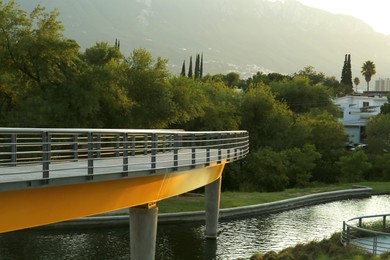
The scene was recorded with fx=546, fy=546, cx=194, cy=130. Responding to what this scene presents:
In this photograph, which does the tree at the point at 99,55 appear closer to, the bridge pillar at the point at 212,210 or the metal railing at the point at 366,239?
the bridge pillar at the point at 212,210

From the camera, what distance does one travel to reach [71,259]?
2430 cm

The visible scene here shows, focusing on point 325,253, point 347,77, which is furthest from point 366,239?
point 347,77

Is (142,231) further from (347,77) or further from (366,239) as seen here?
(347,77)

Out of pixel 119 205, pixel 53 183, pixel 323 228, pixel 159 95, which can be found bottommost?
A: pixel 323 228

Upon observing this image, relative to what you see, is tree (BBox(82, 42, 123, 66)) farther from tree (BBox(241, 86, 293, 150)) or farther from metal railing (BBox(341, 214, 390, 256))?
metal railing (BBox(341, 214, 390, 256))

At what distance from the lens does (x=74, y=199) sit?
13.4 m

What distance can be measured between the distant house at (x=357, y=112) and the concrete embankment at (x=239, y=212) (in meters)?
46.2

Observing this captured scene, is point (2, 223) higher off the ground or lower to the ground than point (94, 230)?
higher

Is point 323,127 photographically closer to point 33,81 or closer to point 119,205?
point 33,81

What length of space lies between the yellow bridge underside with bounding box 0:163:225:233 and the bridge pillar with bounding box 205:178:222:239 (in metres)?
11.6

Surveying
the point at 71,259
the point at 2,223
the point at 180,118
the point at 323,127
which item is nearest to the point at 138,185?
the point at 2,223

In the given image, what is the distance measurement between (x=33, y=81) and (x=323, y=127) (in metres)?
38.5

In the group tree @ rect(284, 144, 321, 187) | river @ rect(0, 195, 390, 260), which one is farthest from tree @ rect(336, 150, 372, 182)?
river @ rect(0, 195, 390, 260)

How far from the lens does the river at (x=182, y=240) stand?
25.7 m
